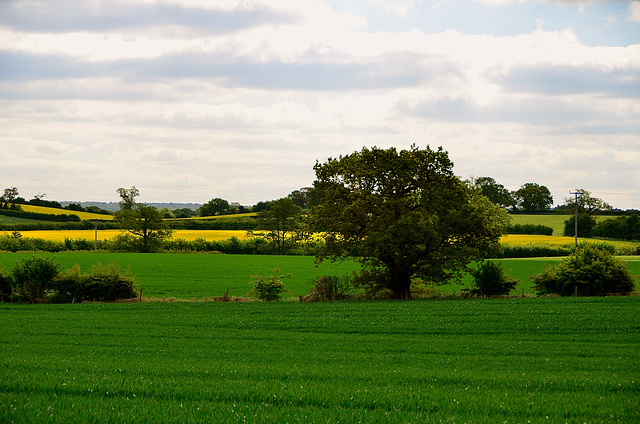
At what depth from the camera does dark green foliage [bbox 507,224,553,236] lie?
111625 mm

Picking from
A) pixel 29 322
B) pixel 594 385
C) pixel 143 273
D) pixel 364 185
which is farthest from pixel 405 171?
→ pixel 143 273

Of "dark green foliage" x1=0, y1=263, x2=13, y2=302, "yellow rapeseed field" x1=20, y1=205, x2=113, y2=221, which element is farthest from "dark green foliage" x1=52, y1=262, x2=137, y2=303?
"yellow rapeseed field" x1=20, y1=205, x2=113, y2=221

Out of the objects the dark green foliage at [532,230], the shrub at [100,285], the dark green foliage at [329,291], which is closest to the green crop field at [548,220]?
the dark green foliage at [532,230]

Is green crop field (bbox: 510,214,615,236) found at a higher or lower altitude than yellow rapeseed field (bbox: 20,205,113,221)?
higher

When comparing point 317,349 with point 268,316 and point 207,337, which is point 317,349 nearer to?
point 207,337

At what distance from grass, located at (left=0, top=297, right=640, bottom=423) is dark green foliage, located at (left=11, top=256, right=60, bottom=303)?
833 cm

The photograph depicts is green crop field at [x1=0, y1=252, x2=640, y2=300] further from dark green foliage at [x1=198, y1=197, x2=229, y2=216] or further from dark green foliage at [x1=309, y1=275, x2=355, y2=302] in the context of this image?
dark green foliage at [x1=198, y1=197, x2=229, y2=216]

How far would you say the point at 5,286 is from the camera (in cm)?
3703

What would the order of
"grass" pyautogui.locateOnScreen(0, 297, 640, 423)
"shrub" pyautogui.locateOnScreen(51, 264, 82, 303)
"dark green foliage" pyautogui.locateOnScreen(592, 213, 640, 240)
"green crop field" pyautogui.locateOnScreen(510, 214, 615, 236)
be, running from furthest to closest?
"green crop field" pyautogui.locateOnScreen(510, 214, 615, 236) < "dark green foliage" pyautogui.locateOnScreen(592, 213, 640, 240) < "shrub" pyautogui.locateOnScreen(51, 264, 82, 303) < "grass" pyautogui.locateOnScreen(0, 297, 640, 423)

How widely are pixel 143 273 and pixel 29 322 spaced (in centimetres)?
3422

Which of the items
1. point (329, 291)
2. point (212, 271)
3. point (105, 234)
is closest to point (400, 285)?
point (329, 291)

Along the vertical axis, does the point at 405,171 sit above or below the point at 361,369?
above

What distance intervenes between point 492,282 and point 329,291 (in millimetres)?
10488

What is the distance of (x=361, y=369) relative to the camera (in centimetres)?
1339
